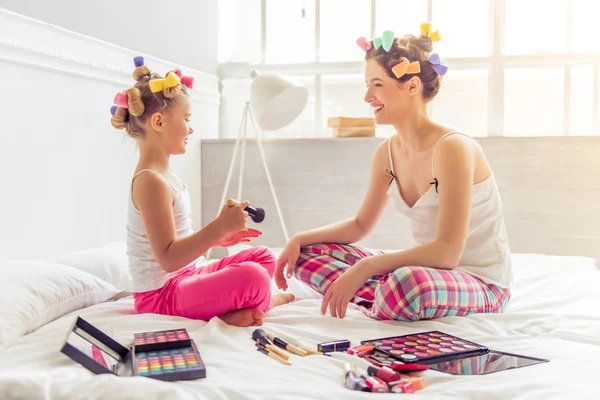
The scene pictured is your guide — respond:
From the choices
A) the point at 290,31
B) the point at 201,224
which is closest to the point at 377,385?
the point at 201,224

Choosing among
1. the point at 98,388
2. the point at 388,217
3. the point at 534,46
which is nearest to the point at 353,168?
the point at 388,217

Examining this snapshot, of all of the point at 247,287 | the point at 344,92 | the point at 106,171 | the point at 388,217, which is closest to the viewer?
the point at 247,287

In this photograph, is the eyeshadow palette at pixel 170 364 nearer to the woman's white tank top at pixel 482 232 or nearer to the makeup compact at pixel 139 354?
the makeup compact at pixel 139 354

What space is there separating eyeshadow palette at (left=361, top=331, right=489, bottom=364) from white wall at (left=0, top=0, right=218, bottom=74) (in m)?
1.41

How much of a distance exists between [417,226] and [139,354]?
85 centimetres

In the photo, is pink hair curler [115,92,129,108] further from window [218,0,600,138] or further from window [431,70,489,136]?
window [431,70,489,136]

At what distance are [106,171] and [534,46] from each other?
208cm

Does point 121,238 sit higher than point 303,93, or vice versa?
point 303,93

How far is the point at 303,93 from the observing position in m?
2.75

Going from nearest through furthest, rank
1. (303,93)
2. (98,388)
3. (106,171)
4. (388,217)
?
(98,388), (106,171), (303,93), (388,217)

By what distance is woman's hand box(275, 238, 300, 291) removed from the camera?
1712 millimetres

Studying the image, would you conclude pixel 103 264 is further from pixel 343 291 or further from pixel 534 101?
pixel 534 101

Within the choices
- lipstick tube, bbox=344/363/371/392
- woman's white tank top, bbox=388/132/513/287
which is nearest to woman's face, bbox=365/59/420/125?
woman's white tank top, bbox=388/132/513/287

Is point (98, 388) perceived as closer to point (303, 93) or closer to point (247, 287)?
point (247, 287)
